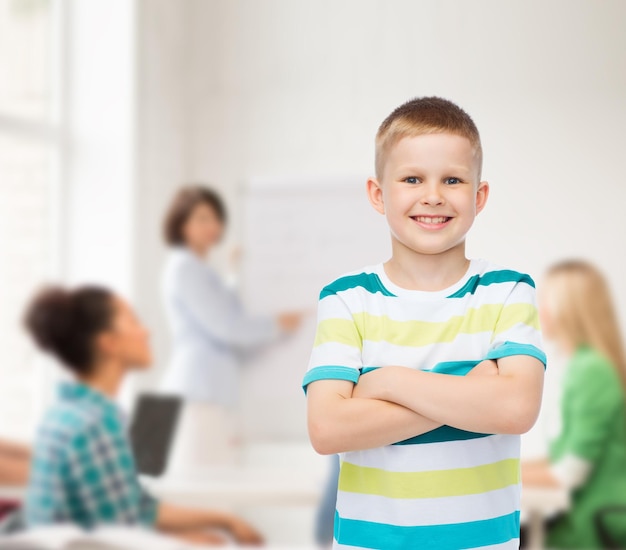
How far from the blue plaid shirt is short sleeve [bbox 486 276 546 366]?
1448 millimetres

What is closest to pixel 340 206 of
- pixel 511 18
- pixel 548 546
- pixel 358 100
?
pixel 358 100

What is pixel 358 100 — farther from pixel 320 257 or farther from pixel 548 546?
pixel 548 546

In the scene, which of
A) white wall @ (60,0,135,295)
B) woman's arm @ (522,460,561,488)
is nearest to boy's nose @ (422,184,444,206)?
woman's arm @ (522,460,561,488)

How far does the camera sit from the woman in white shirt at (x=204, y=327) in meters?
2.70

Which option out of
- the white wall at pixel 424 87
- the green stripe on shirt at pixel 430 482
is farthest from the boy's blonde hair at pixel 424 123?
the white wall at pixel 424 87

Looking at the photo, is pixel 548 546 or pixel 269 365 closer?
pixel 548 546

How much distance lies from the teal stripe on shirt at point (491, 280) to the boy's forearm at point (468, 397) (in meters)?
0.07

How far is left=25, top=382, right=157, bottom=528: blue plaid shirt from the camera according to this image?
6.20ft

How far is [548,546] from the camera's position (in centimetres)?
222

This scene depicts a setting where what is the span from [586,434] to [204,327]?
1207 mm

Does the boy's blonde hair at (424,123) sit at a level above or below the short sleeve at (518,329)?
above

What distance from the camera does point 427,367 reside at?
0.60 meters

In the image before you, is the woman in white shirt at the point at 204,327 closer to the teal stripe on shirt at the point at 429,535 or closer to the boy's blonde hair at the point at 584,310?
the boy's blonde hair at the point at 584,310

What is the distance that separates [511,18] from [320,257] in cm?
94
